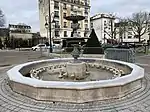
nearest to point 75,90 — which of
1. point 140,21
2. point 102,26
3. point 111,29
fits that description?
point 140,21

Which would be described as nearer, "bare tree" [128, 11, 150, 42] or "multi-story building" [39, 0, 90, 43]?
"bare tree" [128, 11, 150, 42]

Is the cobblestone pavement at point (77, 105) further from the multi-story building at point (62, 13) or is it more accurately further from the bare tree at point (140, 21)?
the multi-story building at point (62, 13)

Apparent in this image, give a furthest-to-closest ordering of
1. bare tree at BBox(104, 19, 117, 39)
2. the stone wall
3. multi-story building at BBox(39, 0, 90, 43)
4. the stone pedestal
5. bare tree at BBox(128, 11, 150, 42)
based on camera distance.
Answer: multi-story building at BBox(39, 0, 90, 43)
bare tree at BBox(104, 19, 117, 39)
bare tree at BBox(128, 11, 150, 42)
the stone wall
the stone pedestal

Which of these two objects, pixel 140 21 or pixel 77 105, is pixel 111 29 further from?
pixel 77 105

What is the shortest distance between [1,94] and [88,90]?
9.59 feet

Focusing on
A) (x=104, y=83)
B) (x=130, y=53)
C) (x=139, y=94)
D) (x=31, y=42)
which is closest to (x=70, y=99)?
(x=104, y=83)

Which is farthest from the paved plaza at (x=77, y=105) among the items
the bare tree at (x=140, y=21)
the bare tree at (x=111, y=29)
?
the bare tree at (x=111, y=29)

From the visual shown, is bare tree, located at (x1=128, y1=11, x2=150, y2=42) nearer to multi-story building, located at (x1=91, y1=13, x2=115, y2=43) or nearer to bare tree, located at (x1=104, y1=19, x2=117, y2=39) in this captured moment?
bare tree, located at (x1=104, y1=19, x2=117, y2=39)

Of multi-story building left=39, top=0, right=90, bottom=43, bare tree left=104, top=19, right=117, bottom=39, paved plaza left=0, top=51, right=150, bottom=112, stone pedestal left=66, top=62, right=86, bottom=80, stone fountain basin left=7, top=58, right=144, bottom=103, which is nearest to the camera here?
paved plaza left=0, top=51, right=150, bottom=112

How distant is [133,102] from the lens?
4785 mm

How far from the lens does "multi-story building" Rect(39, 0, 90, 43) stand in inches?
2057

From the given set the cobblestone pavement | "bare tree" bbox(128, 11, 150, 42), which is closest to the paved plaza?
the cobblestone pavement

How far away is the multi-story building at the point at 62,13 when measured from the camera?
52250 mm

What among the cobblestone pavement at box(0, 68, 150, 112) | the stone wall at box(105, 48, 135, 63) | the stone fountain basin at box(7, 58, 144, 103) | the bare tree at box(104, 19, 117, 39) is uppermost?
the bare tree at box(104, 19, 117, 39)
